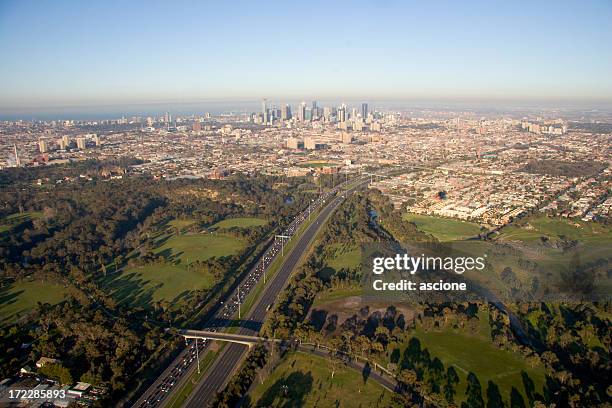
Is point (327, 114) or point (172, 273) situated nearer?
point (172, 273)

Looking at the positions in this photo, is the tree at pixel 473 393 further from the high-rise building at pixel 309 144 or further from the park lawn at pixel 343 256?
the high-rise building at pixel 309 144

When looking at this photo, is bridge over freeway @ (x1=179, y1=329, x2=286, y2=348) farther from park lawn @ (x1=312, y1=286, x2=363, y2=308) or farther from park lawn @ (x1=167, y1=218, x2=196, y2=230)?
park lawn @ (x1=167, y1=218, x2=196, y2=230)

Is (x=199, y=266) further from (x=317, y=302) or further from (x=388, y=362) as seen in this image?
(x=388, y=362)

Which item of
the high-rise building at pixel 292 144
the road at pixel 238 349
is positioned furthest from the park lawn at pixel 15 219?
the high-rise building at pixel 292 144

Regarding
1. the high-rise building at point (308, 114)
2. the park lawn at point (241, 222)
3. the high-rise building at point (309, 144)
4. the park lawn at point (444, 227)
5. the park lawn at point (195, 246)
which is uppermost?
the high-rise building at point (308, 114)

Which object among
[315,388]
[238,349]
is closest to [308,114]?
[238,349]

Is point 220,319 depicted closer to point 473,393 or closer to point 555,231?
point 473,393
